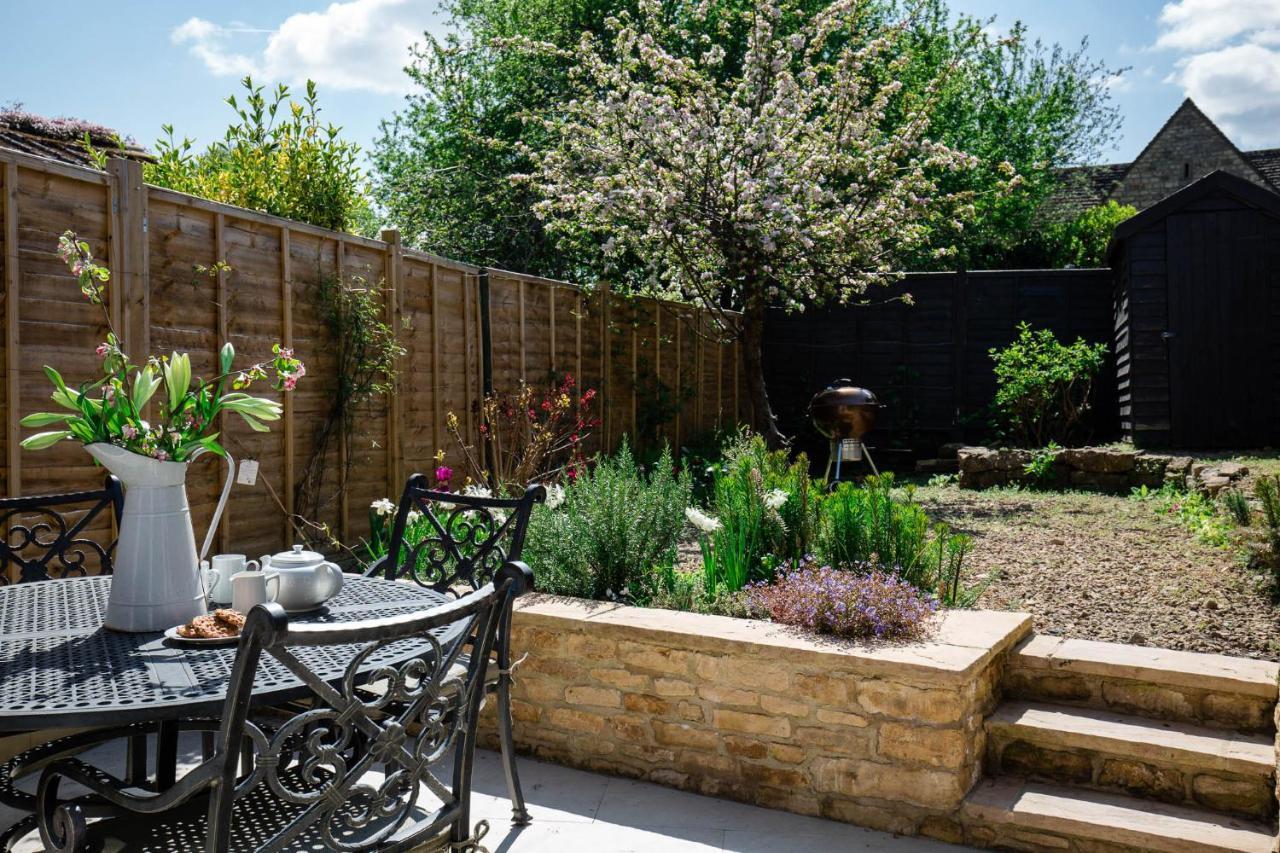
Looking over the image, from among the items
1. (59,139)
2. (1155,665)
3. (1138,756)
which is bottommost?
(1138,756)

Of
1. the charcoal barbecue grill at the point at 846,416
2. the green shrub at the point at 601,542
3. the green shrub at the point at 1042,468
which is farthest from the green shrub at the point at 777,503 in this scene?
the green shrub at the point at 1042,468

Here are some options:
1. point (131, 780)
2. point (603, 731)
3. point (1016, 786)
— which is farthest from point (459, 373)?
point (1016, 786)

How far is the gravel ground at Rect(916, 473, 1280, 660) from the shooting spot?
12.4ft

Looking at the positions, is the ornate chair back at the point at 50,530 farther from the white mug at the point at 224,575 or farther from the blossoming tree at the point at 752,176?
the blossoming tree at the point at 752,176

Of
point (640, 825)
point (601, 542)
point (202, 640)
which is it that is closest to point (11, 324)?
point (202, 640)

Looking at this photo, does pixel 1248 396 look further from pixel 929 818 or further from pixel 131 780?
pixel 131 780

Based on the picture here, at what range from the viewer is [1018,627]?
3.28 meters

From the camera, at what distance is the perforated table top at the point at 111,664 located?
1681mm

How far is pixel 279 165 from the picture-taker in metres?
5.37

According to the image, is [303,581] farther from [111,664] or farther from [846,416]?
[846,416]

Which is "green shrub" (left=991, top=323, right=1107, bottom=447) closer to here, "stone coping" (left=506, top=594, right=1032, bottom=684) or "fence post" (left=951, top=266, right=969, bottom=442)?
"fence post" (left=951, top=266, right=969, bottom=442)

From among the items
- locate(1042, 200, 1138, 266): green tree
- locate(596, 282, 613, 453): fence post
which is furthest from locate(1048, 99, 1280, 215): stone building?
locate(596, 282, 613, 453): fence post

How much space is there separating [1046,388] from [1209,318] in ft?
5.11

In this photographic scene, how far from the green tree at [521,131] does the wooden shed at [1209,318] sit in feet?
8.32
